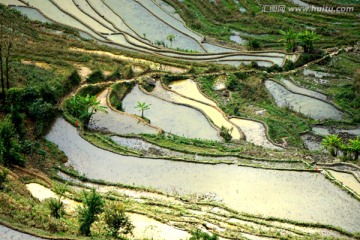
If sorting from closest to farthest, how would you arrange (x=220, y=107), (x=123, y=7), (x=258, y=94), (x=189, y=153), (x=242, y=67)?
(x=189, y=153) < (x=220, y=107) < (x=258, y=94) < (x=242, y=67) < (x=123, y=7)

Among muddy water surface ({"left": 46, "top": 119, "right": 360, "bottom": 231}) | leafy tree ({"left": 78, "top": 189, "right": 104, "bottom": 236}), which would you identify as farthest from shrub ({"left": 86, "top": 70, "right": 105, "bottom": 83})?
leafy tree ({"left": 78, "top": 189, "right": 104, "bottom": 236})

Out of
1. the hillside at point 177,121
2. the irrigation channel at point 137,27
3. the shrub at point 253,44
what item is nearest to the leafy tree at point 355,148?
the hillside at point 177,121

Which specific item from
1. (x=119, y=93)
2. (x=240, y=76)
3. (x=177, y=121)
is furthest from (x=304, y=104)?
(x=119, y=93)

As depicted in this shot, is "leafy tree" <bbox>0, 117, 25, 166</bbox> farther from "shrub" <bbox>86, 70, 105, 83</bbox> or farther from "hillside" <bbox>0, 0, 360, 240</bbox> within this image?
"shrub" <bbox>86, 70, 105, 83</bbox>

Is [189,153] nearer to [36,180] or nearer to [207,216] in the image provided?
[207,216]

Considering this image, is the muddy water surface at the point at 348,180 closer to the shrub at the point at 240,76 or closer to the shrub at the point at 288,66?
the shrub at the point at 240,76

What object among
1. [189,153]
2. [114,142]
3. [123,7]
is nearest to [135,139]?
[114,142]

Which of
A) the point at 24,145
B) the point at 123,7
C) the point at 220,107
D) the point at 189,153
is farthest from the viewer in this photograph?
the point at 123,7
